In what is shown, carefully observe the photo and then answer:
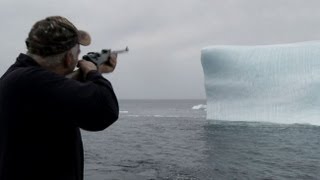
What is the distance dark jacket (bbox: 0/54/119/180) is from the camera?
1.32 meters

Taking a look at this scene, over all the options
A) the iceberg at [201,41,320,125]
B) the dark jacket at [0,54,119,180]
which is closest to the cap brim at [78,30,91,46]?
the dark jacket at [0,54,119,180]

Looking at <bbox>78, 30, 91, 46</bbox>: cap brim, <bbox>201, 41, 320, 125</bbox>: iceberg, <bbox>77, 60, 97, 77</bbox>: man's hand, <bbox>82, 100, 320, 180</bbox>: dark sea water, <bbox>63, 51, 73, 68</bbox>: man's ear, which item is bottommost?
<bbox>82, 100, 320, 180</bbox>: dark sea water

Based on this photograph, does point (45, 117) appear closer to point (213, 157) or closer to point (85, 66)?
point (85, 66)

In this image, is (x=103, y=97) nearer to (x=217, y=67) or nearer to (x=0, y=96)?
(x=0, y=96)

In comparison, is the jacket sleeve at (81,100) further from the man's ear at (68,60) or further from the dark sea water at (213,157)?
the dark sea water at (213,157)

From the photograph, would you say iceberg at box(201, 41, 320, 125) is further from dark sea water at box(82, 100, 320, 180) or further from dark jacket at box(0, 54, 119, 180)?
dark jacket at box(0, 54, 119, 180)

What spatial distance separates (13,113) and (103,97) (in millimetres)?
313

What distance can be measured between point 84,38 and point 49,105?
27 cm

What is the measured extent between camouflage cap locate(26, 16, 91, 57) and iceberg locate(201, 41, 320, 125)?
2290 cm

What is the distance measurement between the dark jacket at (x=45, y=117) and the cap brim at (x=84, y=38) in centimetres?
12

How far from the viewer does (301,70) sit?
77.0ft

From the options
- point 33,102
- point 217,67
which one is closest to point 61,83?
point 33,102

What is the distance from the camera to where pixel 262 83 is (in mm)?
23953

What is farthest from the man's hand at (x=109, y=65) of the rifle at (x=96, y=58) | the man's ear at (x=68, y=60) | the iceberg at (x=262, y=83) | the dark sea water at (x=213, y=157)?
the iceberg at (x=262, y=83)
